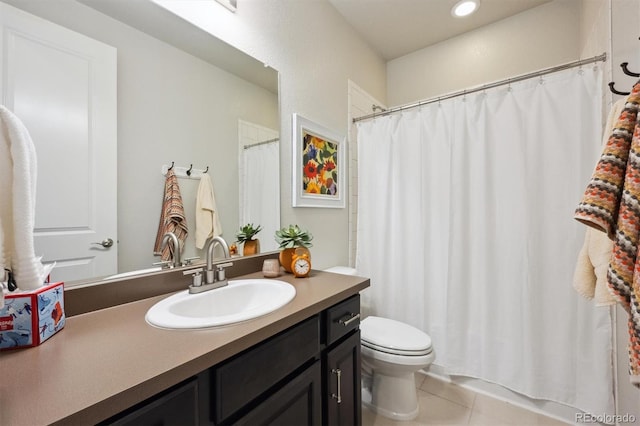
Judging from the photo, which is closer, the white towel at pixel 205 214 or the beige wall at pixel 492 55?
the white towel at pixel 205 214

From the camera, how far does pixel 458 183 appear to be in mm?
1738

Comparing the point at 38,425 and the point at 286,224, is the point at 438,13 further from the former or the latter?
the point at 38,425

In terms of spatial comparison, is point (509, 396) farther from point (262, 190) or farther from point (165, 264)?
point (165, 264)

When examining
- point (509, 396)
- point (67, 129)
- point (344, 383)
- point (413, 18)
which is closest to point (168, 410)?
point (344, 383)

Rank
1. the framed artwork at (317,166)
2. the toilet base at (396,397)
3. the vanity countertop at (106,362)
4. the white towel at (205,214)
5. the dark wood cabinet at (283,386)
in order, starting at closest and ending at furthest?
the vanity countertop at (106,362)
the dark wood cabinet at (283,386)
the white towel at (205,214)
the toilet base at (396,397)
the framed artwork at (317,166)

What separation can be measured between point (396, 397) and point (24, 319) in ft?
5.39

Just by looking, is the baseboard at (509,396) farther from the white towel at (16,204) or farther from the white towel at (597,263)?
the white towel at (16,204)

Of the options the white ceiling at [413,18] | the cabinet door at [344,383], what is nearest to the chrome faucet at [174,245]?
the cabinet door at [344,383]

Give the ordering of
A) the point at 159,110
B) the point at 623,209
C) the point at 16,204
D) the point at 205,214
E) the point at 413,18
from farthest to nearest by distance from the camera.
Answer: the point at 413,18, the point at 205,214, the point at 159,110, the point at 623,209, the point at 16,204

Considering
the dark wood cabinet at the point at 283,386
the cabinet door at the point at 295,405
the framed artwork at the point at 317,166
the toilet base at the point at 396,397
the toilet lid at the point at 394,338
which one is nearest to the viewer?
the dark wood cabinet at the point at 283,386

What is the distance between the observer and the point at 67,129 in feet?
2.75

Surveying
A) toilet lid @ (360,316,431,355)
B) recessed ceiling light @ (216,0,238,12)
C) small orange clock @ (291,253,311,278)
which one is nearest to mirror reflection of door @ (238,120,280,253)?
small orange clock @ (291,253,311,278)

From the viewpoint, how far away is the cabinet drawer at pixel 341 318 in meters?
1.02

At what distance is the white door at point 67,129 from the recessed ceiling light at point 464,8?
2241 mm
